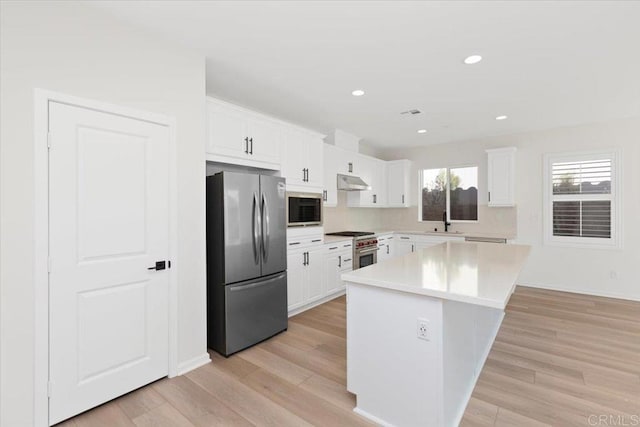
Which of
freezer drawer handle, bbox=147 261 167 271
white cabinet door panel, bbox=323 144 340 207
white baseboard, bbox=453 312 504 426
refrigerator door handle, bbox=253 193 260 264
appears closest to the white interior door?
freezer drawer handle, bbox=147 261 167 271

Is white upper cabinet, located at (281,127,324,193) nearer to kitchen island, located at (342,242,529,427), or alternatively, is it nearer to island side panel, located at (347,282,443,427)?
kitchen island, located at (342,242,529,427)

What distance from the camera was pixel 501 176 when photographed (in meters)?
5.33

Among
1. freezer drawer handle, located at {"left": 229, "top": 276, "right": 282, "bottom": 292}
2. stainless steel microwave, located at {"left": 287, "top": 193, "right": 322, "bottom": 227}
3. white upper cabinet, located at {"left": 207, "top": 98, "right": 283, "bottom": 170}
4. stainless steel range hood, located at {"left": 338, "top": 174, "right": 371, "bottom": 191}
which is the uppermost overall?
white upper cabinet, located at {"left": 207, "top": 98, "right": 283, "bottom": 170}

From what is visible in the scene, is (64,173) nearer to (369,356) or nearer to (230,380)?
(230,380)

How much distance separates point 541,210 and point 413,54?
4.10 meters

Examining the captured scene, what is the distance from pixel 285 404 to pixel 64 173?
7.01 ft

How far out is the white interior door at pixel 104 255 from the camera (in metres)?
1.93

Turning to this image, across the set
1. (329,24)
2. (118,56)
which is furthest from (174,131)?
(329,24)

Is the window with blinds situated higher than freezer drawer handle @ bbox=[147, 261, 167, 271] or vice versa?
the window with blinds

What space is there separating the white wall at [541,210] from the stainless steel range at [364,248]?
7.65ft

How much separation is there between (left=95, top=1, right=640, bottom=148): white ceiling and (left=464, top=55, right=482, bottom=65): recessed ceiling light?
0.06 metres

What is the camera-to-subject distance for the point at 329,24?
2.23m

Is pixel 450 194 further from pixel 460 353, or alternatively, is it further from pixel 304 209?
pixel 460 353

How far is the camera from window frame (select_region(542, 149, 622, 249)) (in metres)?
4.60
